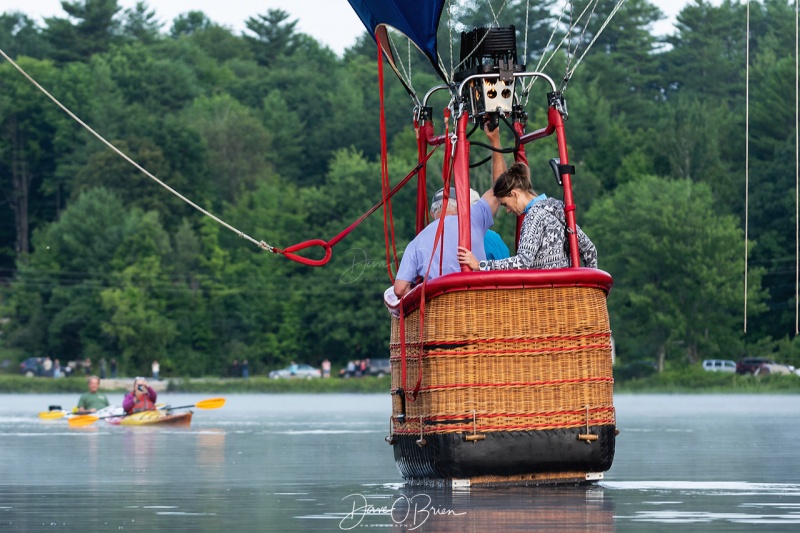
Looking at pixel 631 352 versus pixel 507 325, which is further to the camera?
pixel 631 352

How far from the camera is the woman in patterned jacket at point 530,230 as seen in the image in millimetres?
11188

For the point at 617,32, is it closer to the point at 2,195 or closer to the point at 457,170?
the point at 2,195

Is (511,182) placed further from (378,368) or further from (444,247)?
(378,368)

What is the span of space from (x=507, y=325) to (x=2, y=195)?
3817 inches

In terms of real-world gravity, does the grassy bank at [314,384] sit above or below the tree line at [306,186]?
below

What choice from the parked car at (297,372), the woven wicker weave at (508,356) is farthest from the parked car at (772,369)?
the woven wicker weave at (508,356)

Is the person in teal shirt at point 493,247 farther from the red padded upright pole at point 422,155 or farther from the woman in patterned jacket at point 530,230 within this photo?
the woman in patterned jacket at point 530,230

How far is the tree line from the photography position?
244 ft

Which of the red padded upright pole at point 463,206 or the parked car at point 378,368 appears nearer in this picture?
the red padded upright pole at point 463,206

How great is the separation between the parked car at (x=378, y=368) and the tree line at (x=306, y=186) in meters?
1.39

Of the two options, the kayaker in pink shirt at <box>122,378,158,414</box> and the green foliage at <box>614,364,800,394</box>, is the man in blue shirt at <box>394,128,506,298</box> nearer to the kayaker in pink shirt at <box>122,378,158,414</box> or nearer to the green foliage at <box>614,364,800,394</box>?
the kayaker in pink shirt at <box>122,378,158,414</box>

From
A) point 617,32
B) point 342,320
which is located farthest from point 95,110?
point 617,32

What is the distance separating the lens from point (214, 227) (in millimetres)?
94375
